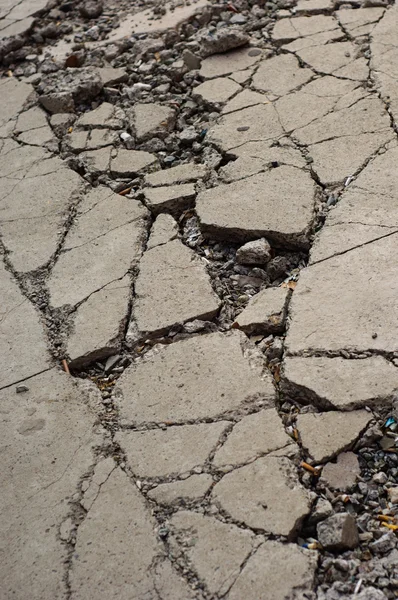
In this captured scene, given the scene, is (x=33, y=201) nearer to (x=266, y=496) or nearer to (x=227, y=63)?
(x=227, y=63)

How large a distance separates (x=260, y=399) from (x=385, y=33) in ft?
8.02

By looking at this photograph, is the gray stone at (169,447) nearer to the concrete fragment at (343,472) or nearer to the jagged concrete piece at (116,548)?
the jagged concrete piece at (116,548)

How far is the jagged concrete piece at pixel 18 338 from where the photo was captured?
7.93ft

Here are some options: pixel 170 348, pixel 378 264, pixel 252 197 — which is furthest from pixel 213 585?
pixel 252 197

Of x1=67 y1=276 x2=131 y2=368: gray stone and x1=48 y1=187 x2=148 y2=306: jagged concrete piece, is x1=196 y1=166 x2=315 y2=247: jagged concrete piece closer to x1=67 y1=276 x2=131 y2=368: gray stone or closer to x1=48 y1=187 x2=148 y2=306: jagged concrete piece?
x1=48 y1=187 x2=148 y2=306: jagged concrete piece

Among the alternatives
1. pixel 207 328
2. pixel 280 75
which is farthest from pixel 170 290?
pixel 280 75

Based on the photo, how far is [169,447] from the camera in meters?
2.04

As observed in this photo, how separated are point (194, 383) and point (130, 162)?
1424mm

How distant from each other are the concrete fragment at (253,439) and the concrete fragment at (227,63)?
2.22 meters

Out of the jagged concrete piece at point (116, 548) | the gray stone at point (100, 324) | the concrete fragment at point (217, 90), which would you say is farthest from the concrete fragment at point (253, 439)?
the concrete fragment at point (217, 90)

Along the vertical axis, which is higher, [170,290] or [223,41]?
[223,41]

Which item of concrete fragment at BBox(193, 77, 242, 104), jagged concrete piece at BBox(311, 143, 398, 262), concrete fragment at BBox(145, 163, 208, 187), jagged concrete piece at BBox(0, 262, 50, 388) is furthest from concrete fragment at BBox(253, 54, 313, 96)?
jagged concrete piece at BBox(0, 262, 50, 388)

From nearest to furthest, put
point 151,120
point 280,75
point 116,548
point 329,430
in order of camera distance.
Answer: point 116,548 < point 329,430 < point 151,120 < point 280,75

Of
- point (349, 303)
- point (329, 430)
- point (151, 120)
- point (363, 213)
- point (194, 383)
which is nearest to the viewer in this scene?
point (329, 430)
